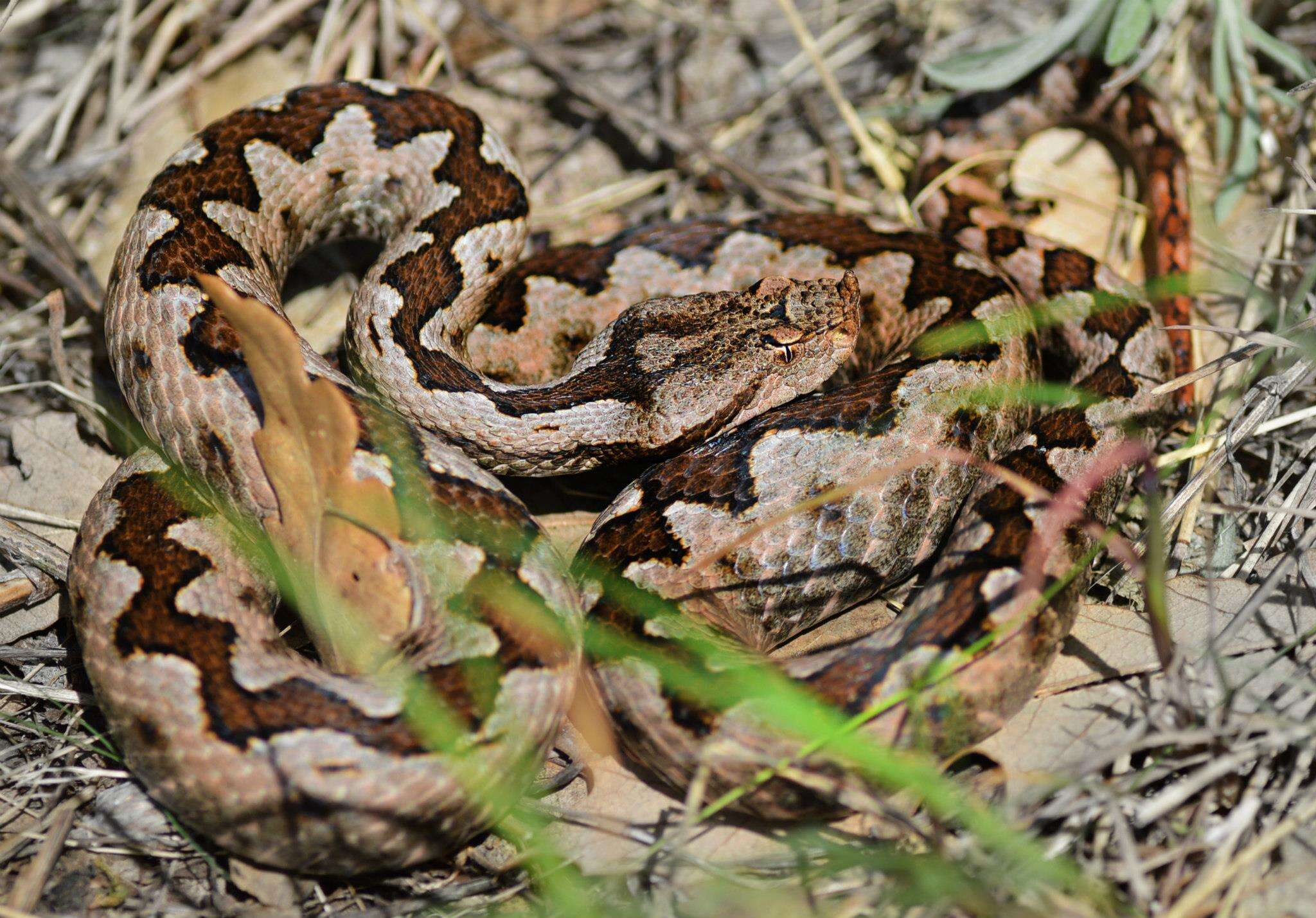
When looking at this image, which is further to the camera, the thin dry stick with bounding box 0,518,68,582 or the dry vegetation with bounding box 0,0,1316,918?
the thin dry stick with bounding box 0,518,68,582

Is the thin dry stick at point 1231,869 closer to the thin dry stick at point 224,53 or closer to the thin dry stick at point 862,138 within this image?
the thin dry stick at point 862,138

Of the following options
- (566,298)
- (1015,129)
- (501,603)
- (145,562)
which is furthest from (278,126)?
(1015,129)

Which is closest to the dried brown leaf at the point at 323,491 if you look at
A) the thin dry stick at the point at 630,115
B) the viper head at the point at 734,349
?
the viper head at the point at 734,349

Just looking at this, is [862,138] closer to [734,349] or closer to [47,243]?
[734,349]

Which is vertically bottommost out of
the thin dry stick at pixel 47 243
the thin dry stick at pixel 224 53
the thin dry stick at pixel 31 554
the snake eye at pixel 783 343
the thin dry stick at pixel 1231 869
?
the thin dry stick at pixel 1231 869

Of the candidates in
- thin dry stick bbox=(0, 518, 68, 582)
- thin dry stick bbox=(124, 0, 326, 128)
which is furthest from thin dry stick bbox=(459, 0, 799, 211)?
thin dry stick bbox=(0, 518, 68, 582)

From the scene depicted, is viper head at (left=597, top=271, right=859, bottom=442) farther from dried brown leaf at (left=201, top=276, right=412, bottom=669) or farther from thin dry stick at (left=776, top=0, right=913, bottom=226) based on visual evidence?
thin dry stick at (left=776, top=0, right=913, bottom=226)
